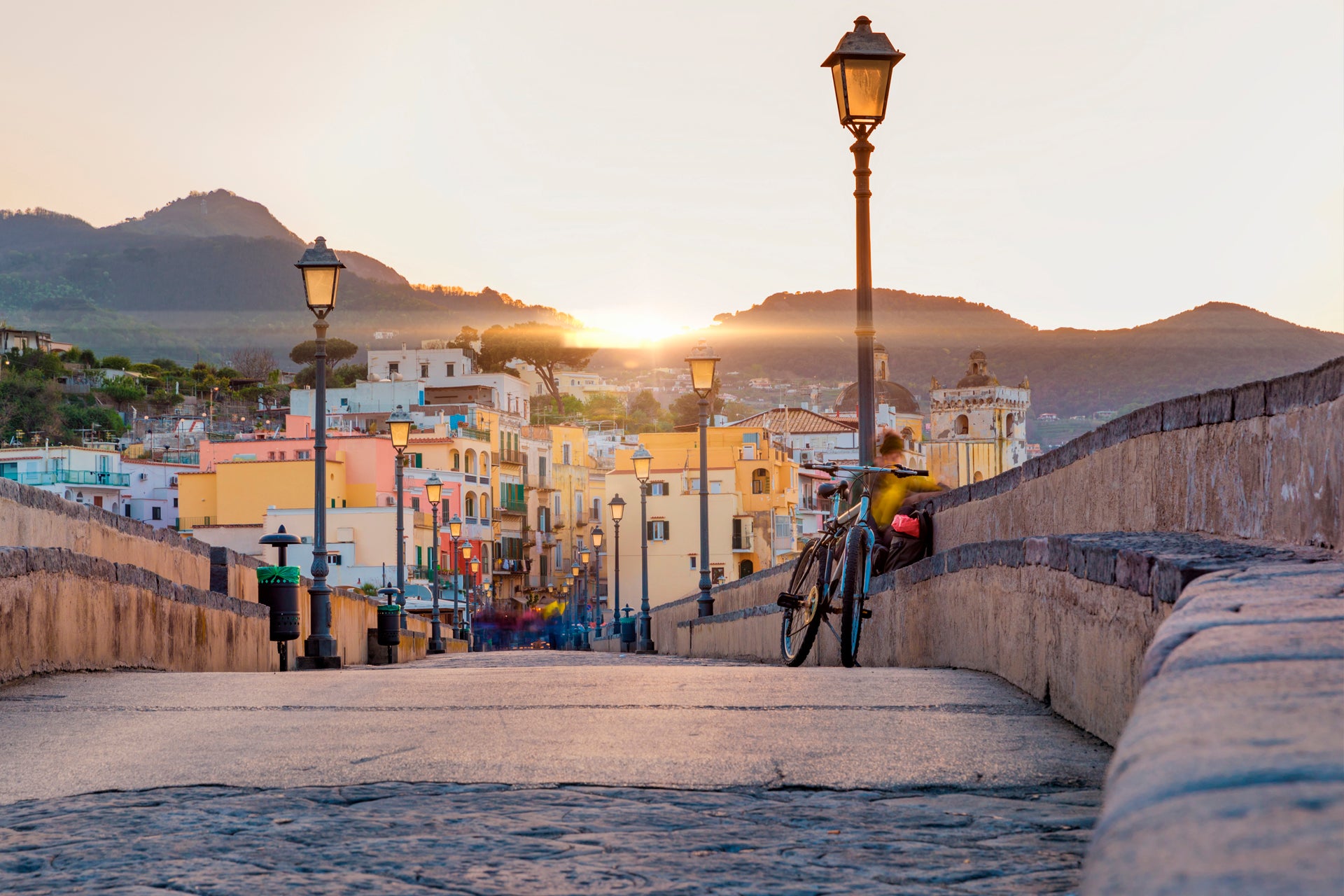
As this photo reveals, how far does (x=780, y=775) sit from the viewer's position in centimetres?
451

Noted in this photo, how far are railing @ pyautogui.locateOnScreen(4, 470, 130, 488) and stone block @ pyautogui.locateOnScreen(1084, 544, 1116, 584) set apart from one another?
8744cm

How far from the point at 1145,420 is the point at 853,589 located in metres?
3.86

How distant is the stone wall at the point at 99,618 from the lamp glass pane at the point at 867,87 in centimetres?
675

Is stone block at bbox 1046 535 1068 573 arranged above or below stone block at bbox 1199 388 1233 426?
below

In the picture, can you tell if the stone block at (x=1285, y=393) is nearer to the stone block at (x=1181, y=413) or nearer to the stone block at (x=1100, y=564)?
the stone block at (x=1100, y=564)

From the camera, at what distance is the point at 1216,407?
5.77m

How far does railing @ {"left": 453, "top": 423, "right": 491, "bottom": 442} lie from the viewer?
85062 millimetres

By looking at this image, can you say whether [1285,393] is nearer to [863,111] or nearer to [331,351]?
[863,111]

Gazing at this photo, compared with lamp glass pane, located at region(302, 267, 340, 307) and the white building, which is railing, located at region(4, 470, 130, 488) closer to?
the white building

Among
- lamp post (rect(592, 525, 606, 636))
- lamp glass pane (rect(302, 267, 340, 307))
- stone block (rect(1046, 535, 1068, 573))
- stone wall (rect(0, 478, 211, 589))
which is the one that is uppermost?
lamp glass pane (rect(302, 267, 340, 307))

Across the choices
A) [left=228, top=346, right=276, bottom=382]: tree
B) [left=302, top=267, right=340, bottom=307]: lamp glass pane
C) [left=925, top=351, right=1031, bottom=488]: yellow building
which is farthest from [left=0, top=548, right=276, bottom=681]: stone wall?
[left=228, top=346, right=276, bottom=382]: tree

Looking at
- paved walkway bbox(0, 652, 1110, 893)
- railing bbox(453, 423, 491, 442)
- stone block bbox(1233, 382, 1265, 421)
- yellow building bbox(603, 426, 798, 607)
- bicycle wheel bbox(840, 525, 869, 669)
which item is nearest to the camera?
paved walkway bbox(0, 652, 1110, 893)

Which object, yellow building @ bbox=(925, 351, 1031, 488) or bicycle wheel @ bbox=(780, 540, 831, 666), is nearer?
bicycle wheel @ bbox=(780, 540, 831, 666)

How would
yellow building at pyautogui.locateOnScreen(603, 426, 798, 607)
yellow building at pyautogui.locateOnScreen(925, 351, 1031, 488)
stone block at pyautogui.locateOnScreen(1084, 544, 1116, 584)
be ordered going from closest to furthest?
Result: stone block at pyautogui.locateOnScreen(1084, 544, 1116, 584) → yellow building at pyautogui.locateOnScreen(603, 426, 798, 607) → yellow building at pyautogui.locateOnScreen(925, 351, 1031, 488)
